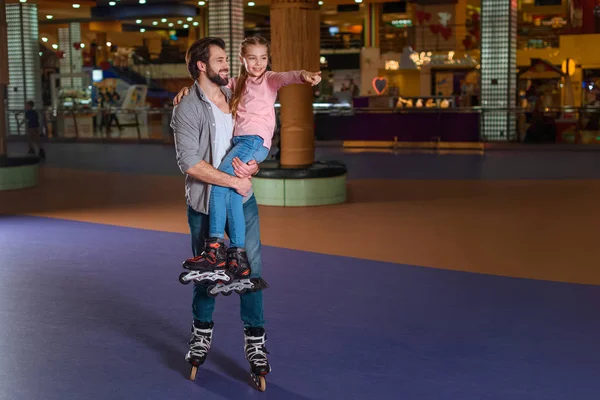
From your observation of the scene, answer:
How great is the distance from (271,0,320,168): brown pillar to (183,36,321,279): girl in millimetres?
6397

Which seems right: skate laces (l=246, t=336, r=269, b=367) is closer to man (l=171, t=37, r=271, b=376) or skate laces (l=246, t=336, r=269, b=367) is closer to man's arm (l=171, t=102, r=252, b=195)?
man (l=171, t=37, r=271, b=376)

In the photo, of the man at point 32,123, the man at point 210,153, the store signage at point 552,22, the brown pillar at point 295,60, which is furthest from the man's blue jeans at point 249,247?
the store signage at point 552,22

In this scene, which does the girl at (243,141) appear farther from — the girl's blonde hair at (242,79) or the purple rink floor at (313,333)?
the purple rink floor at (313,333)

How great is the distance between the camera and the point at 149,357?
453 centimetres

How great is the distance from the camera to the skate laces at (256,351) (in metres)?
3.95

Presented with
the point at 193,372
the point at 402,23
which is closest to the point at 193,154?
the point at 193,372

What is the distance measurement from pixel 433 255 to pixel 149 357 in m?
3.37

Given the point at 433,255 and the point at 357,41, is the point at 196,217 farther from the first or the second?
the point at 357,41

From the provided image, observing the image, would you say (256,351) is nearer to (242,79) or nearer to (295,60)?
(242,79)

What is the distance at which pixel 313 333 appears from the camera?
491 centimetres

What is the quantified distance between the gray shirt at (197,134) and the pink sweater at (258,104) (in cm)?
12

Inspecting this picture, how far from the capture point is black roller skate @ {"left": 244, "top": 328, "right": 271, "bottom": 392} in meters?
3.94

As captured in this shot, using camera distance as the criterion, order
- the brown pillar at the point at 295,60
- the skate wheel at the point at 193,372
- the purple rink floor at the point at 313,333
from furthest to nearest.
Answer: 1. the brown pillar at the point at 295,60
2. the skate wheel at the point at 193,372
3. the purple rink floor at the point at 313,333

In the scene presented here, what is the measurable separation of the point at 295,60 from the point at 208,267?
22.0 feet
